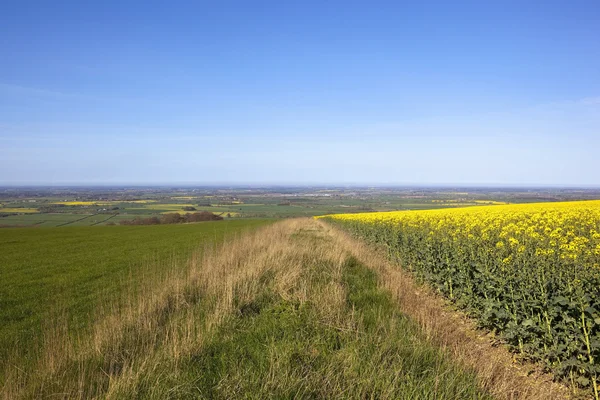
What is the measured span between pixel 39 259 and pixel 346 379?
23.4 meters

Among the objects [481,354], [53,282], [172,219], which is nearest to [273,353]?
[481,354]

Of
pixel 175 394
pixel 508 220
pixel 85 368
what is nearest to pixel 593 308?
pixel 175 394

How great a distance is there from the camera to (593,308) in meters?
4.60

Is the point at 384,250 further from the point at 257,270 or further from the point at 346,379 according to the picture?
the point at 346,379

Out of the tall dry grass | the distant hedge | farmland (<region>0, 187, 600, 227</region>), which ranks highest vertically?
the tall dry grass

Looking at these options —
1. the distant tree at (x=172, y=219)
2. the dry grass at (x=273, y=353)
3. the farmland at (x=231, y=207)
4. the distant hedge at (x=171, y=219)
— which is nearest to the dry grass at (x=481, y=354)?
the dry grass at (x=273, y=353)

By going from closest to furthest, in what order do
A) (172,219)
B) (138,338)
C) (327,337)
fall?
1. (327,337)
2. (138,338)
3. (172,219)

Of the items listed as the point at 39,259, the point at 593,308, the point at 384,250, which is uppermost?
the point at 593,308

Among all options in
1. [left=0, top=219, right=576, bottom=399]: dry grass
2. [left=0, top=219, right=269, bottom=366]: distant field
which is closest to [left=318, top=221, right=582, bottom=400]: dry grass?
[left=0, top=219, right=576, bottom=399]: dry grass

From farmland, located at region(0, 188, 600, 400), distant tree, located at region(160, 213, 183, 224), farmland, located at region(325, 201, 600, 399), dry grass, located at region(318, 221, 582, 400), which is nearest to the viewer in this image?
farmland, located at region(0, 188, 600, 400)

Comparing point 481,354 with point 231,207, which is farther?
point 231,207

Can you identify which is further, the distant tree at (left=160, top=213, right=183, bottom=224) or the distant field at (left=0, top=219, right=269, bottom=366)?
the distant tree at (left=160, top=213, right=183, bottom=224)

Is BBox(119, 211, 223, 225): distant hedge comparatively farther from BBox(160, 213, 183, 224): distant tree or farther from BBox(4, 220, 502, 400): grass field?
BBox(4, 220, 502, 400): grass field

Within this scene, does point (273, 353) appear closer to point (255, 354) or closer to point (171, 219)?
point (255, 354)
